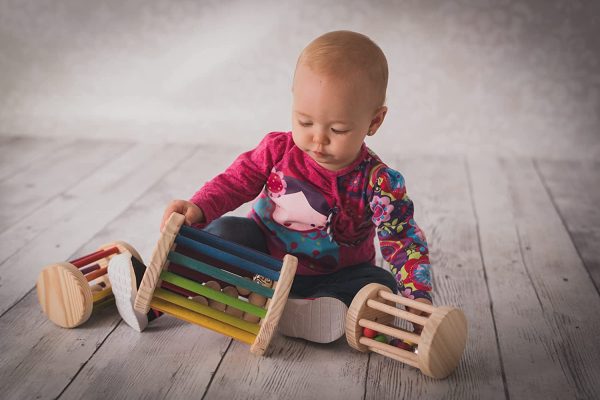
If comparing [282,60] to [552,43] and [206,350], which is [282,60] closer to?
[552,43]

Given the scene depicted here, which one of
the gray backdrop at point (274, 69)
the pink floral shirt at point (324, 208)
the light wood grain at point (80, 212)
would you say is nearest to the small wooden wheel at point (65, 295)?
the light wood grain at point (80, 212)

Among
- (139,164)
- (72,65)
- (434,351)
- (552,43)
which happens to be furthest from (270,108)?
(434,351)

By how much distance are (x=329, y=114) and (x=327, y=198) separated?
0.18 meters

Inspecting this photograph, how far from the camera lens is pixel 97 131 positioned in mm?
2338

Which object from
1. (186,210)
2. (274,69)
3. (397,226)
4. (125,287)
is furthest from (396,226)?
(274,69)

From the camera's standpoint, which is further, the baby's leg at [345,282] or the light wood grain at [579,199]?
the light wood grain at [579,199]

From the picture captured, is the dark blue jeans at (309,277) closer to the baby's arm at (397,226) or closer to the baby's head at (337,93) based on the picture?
the baby's arm at (397,226)

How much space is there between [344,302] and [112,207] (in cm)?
79

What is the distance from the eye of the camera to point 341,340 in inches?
44.1

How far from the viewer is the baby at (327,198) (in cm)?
104

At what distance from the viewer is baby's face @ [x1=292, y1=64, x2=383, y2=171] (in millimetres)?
1025

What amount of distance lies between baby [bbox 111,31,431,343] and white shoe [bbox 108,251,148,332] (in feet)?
Result: 0.31

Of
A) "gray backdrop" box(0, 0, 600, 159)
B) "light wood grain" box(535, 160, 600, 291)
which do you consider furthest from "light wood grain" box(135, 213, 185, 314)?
"gray backdrop" box(0, 0, 600, 159)

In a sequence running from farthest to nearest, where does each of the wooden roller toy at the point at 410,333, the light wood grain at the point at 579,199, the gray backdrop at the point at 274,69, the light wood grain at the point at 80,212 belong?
the gray backdrop at the point at 274,69 → the light wood grain at the point at 579,199 → the light wood grain at the point at 80,212 → the wooden roller toy at the point at 410,333
